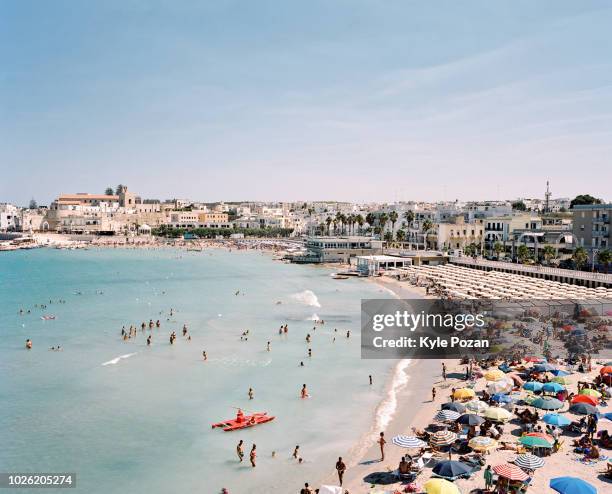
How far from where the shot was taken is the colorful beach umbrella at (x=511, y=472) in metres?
14.1

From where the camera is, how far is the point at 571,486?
43.7 feet

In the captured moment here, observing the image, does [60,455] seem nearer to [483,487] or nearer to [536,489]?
[483,487]

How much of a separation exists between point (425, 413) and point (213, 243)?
133001 millimetres

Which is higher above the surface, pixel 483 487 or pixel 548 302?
pixel 548 302

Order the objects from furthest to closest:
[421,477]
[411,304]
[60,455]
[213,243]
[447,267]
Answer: [213,243]
[447,267]
[411,304]
[60,455]
[421,477]

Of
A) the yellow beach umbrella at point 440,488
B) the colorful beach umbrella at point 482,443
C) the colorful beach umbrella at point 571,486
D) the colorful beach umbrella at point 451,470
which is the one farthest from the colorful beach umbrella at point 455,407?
the yellow beach umbrella at point 440,488

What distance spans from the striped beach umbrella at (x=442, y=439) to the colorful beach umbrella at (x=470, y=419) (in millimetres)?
827

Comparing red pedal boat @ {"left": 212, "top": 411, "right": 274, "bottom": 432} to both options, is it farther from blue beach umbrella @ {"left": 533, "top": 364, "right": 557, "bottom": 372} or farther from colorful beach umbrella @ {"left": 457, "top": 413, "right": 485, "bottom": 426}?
blue beach umbrella @ {"left": 533, "top": 364, "right": 557, "bottom": 372}

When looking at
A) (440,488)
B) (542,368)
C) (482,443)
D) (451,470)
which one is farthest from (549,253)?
(440,488)

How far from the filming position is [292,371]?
2925cm

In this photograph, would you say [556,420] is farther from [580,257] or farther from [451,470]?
[580,257]

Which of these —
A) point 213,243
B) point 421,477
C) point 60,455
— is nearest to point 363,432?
point 421,477

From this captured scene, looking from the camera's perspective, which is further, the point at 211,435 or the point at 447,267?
the point at 447,267

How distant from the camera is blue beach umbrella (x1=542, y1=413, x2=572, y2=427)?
59.7 ft
